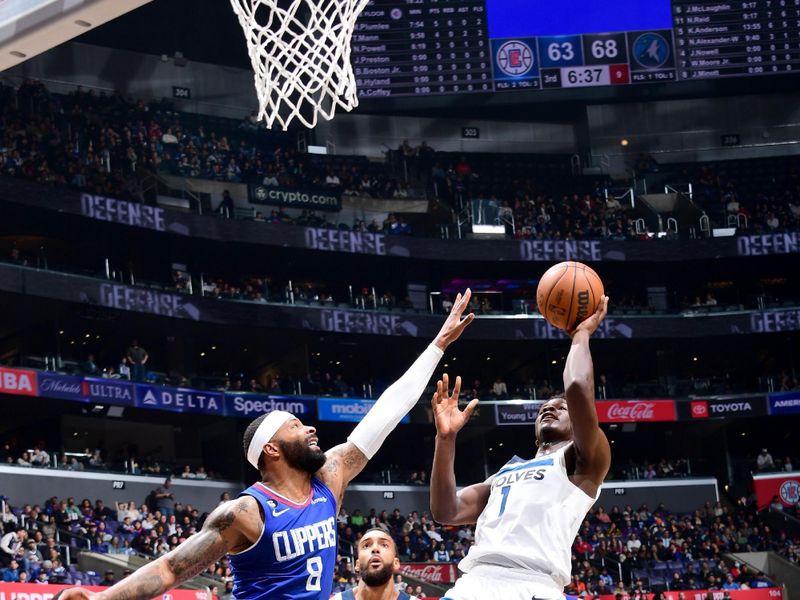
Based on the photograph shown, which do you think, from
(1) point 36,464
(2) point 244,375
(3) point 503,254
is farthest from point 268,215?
(1) point 36,464

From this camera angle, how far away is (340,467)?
5836mm

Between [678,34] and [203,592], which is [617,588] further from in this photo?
[678,34]

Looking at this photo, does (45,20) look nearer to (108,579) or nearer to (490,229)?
(108,579)

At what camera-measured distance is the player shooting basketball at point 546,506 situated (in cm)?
560

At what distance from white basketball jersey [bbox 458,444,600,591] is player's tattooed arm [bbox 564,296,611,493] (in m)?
0.12

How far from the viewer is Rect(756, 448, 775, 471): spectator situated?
3522 centimetres

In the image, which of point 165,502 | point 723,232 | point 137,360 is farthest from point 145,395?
point 723,232

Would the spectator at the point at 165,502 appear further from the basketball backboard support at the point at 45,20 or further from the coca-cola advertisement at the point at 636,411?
the basketball backboard support at the point at 45,20

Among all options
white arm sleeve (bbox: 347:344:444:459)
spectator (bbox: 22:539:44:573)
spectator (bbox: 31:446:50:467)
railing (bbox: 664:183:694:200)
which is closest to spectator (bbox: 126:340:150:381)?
spectator (bbox: 31:446:50:467)

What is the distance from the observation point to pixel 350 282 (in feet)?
123

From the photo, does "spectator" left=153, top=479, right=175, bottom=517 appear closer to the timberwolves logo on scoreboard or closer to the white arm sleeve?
the timberwolves logo on scoreboard

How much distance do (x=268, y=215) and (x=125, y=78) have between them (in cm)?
637

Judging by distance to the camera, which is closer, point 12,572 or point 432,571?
point 12,572

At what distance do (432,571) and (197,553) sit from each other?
2243 cm
